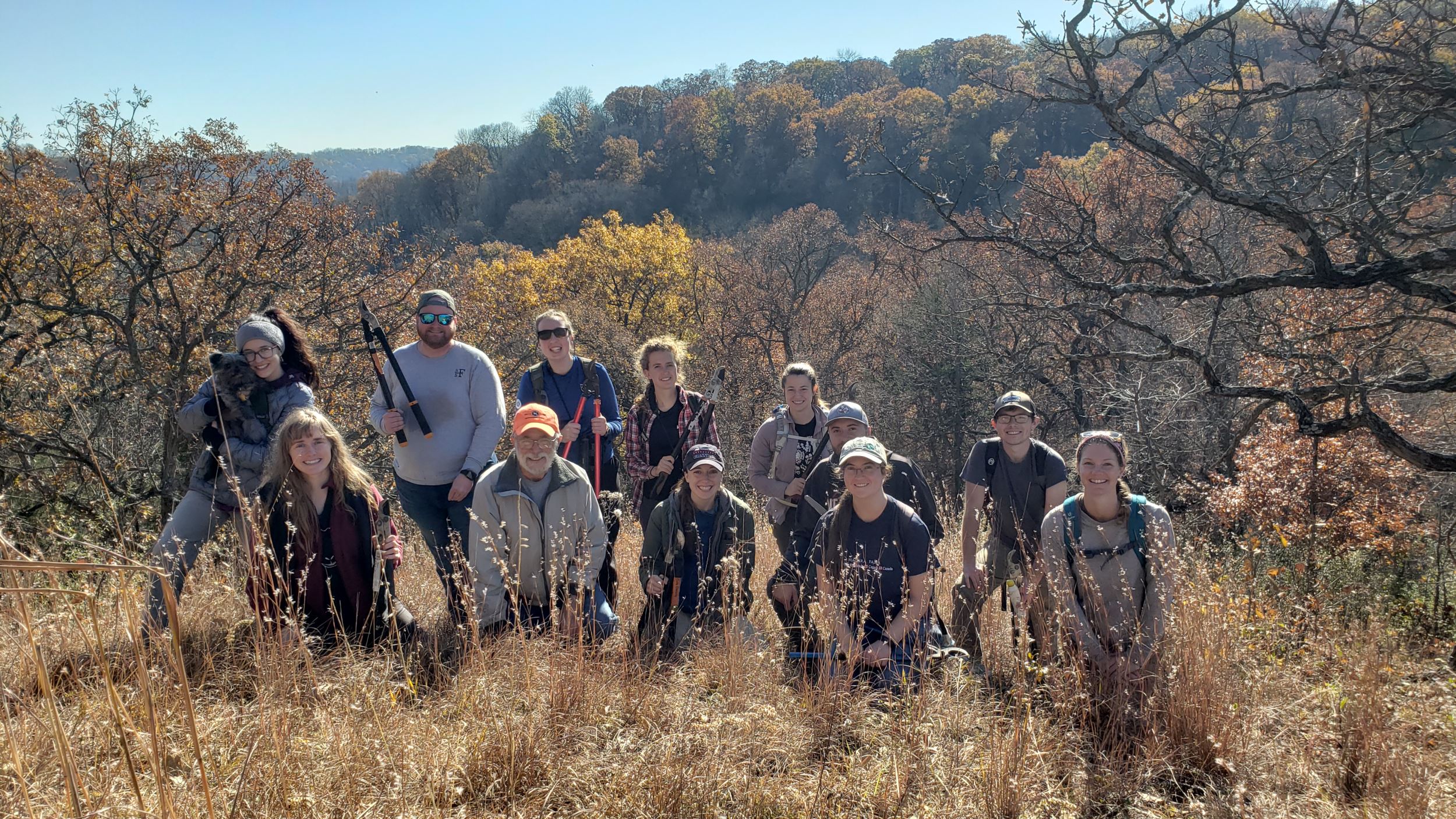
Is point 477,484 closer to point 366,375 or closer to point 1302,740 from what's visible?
point 1302,740

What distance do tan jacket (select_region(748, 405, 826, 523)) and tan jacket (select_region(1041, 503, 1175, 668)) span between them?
155 centimetres

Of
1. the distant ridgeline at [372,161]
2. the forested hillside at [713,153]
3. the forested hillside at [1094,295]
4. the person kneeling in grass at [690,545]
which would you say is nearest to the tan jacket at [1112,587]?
the person kneeling in grass at [690,545]

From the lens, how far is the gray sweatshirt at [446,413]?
3.99 meters

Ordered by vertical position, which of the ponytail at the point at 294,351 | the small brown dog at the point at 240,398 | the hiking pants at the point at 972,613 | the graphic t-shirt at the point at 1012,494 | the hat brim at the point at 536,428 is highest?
the ponytail at the point at 294,351

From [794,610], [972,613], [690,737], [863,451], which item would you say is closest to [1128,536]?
[972,613]

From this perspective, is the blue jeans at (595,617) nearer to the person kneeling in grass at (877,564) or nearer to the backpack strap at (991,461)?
the person kneeling in grass at (877,564)

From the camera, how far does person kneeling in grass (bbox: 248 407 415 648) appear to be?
3.27m

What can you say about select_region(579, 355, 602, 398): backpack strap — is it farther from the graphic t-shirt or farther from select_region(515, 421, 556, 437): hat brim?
Answer: the graphic t-shirt

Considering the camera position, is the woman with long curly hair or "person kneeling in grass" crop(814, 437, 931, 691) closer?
"person kneeling in grass" crop(814, 437, 931, 691)

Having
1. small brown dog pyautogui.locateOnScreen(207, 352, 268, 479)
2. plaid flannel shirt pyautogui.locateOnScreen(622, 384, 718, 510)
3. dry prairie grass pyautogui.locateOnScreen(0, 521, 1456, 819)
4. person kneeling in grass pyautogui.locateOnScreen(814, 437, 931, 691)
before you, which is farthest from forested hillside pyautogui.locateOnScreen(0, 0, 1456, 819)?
plaid flannel shirt pyautogui.locateOnScreen(622, 384, 718, 510)

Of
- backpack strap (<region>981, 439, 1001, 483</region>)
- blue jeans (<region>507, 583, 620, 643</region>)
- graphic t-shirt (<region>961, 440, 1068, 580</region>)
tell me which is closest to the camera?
blue jeans (<region>507, 583, 620, 643</region>)

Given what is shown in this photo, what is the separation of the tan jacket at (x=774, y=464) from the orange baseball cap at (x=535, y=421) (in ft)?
4.07

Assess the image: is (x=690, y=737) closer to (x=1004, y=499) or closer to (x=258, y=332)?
(x=1004, y=499)

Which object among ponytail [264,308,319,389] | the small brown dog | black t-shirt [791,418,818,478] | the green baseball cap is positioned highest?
ponytail [264,308,319,389]
